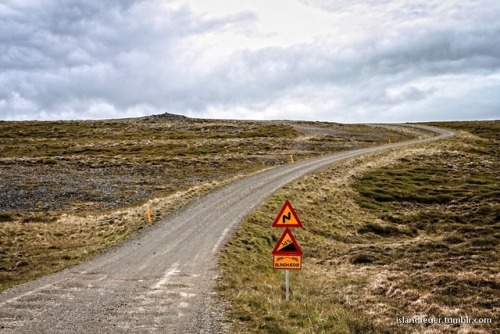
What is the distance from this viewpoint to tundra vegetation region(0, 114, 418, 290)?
92.0 feet

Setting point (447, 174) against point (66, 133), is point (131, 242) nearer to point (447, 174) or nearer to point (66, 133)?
point (447, 174)

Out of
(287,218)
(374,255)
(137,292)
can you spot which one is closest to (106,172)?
(374,255)

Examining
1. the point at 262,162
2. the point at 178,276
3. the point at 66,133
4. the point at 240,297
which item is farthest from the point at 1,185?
the point at 66,133

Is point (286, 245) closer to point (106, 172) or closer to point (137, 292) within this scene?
point (137, 292)

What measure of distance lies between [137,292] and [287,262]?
5.38 metres

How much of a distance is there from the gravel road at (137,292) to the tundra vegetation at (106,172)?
232 centimetres

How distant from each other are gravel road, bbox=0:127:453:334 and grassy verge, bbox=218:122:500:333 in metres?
1.14

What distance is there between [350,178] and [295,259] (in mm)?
37836

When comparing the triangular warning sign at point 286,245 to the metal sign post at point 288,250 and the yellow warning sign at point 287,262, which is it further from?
the yellow warning sign at point 287,262

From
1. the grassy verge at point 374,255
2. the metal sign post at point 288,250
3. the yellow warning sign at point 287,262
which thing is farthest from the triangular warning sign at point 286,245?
the grassy verge at point 374,255

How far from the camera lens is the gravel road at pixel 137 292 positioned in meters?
12.0

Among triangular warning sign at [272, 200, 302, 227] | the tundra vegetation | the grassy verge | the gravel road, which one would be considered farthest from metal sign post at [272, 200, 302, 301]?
the tundra vegetation

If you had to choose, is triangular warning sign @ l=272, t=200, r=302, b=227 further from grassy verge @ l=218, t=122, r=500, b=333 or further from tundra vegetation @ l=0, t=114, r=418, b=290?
tundra vegetation @ l=0, t=114, r=418, b=290

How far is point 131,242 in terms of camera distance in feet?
84.0
